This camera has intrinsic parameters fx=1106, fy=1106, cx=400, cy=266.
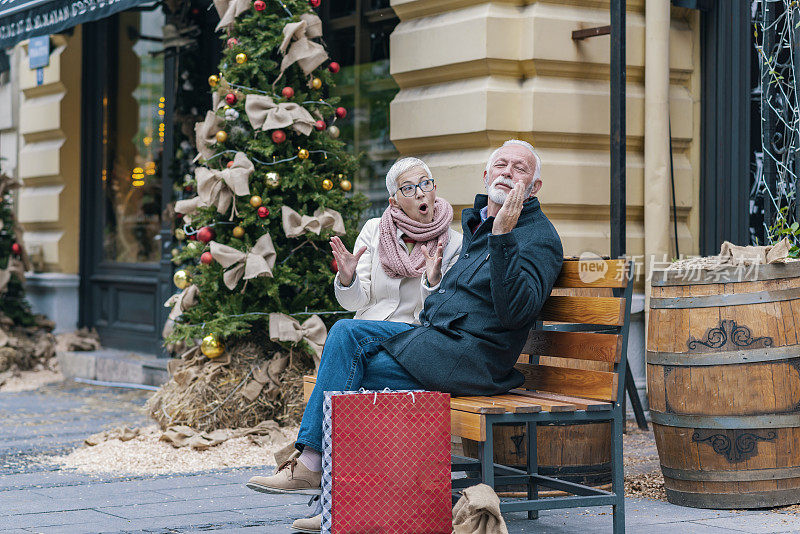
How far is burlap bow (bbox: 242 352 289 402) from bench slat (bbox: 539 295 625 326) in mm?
2368

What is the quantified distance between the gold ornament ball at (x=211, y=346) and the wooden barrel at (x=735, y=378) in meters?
2.63

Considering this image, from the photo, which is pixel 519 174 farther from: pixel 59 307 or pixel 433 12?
pixel 59 307

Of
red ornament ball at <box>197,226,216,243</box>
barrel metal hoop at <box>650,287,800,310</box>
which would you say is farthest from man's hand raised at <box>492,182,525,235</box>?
red ornament ball at <box>197,226,216,243</box>

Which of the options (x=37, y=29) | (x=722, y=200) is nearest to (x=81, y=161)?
(x=37, y=29)

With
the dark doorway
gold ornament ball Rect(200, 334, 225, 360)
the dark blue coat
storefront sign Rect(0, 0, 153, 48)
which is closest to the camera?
the dark blue coat

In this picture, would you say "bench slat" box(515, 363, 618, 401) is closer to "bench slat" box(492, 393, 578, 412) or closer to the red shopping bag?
"bench slat" box(492, 393, 578, 412)

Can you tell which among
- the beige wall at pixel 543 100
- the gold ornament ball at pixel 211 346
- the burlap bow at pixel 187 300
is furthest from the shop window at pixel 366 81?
the gold ornament ball at pixel 211 346

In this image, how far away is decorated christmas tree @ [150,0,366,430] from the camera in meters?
5.95

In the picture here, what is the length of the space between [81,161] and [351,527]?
25.6 feet

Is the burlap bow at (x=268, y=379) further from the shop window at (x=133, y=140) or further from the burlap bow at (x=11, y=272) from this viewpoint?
the burlap bow at (x=11, y=272)

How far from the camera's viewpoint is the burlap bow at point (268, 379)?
19.6 ft

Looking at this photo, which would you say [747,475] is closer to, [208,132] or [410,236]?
[410,236]

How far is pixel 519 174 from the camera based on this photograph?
392 centimetres

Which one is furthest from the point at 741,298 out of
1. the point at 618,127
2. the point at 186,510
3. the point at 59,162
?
the point at 59,162
